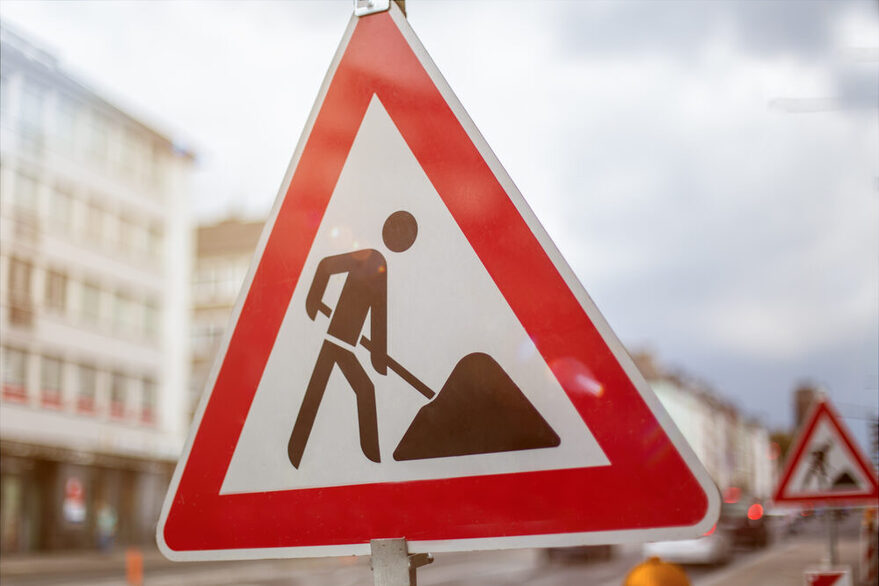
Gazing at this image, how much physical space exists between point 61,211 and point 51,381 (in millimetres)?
6975

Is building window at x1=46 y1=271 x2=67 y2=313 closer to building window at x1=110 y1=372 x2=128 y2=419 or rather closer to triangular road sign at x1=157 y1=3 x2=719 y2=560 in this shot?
building window at x1=110 y1=372 x2=128 y2=419

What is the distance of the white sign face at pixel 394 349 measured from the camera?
173 centimetres

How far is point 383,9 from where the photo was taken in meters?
2.05

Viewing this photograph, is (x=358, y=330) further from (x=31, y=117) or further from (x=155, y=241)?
(x=155, y=241)

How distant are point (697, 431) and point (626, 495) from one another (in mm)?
135211

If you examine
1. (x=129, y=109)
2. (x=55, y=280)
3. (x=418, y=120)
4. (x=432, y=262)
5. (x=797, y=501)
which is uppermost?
(x=129, y=109)

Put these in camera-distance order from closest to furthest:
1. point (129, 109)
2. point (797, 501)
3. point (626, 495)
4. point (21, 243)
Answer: point (626, 495), point (797, 501), point (21, 243), point (129, 109)

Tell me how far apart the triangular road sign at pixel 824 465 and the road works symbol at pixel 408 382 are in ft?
23.6

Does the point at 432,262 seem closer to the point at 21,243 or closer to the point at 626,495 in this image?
the point at 626,495

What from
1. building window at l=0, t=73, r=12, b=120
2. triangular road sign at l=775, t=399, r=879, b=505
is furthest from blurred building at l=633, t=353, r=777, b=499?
triangular road sign at l=775, t=399, r=879, b=505

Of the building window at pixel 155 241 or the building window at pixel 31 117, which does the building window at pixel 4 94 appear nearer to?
the building window at pixel 31 117

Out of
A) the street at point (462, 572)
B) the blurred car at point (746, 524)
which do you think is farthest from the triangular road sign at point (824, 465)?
the blurred car at point (746, 524)

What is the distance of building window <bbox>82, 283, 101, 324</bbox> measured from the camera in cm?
4059

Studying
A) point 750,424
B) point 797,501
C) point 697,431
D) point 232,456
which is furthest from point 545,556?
point 750,424
